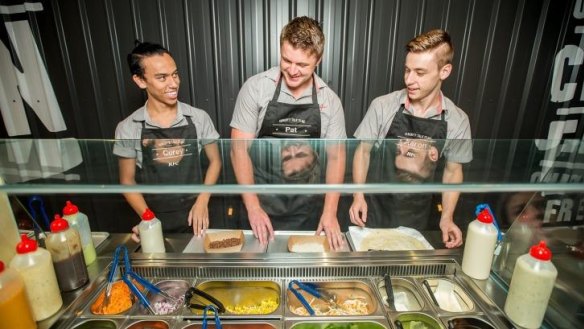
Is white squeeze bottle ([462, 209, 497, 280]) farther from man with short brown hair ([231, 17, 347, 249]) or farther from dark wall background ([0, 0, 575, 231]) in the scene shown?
dark wall background ([0, 0, 575, 231])

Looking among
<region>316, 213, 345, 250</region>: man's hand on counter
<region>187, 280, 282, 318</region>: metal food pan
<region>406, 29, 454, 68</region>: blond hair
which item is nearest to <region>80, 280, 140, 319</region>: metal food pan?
<region>187, 280, 282, 318</region>: metal food pan

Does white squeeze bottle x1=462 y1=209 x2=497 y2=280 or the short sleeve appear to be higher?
the short sleeve

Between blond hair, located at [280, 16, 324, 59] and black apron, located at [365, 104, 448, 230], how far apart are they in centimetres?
83

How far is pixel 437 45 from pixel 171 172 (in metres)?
1.85

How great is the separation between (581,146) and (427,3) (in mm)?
2095

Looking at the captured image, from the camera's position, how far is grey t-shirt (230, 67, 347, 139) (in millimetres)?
2217

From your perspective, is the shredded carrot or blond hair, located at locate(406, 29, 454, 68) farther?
blond hair, located at locate(406, 29, 454, 68)

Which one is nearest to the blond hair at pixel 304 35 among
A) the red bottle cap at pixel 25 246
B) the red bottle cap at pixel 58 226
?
the red bottle cap at pixel 58 226

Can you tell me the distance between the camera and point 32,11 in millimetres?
2773

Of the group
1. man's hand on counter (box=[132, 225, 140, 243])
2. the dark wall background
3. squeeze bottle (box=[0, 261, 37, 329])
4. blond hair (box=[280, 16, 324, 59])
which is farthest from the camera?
the dark wall background

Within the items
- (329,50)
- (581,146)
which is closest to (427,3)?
(329,50)

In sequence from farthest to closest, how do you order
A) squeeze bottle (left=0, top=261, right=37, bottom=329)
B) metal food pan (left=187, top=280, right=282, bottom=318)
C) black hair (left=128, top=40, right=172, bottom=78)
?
black hair (left=128, top=40, right=172, bottom=78) < metal food pan (left=187, top=280, right=282, bottom=318) < squeeze bottle (left=0, top=261, right=37, bottom=329)

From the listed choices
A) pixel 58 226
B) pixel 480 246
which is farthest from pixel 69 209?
pixel 480 246

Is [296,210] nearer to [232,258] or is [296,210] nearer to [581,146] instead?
[232,258]
